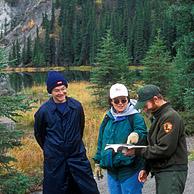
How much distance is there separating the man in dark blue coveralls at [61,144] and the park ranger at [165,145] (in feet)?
3.24

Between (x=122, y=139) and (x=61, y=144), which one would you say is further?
(x=61, y=144)

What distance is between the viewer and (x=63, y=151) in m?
4.79

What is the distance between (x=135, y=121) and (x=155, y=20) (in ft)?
314

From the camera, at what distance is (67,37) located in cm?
11788

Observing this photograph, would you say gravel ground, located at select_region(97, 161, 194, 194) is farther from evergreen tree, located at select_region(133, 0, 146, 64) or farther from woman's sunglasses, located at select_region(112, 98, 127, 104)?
evergreen tree, located at select_region(133, 0, 146, 64)

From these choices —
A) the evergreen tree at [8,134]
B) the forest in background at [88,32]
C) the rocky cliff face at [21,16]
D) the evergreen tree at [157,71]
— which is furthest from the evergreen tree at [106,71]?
the rocky cliff face at [21,16]

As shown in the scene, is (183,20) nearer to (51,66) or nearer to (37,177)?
(37,177)

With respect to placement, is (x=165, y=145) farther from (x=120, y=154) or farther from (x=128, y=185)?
(x=128, y=185)

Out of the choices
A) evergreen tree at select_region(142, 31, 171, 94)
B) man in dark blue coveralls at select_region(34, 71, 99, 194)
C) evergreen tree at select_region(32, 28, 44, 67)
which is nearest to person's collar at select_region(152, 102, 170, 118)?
man in dark blue coveralls at select_region(34, 71, 99, 194)

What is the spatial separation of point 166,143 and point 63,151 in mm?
1363

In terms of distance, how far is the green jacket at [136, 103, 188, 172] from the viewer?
384 cm

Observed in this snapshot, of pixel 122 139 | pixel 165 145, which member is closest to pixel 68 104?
pixel 122 139

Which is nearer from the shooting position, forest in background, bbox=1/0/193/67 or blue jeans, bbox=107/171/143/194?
blue jeans, bbox=107/171/143/194

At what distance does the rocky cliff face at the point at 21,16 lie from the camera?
148625 millimetres
